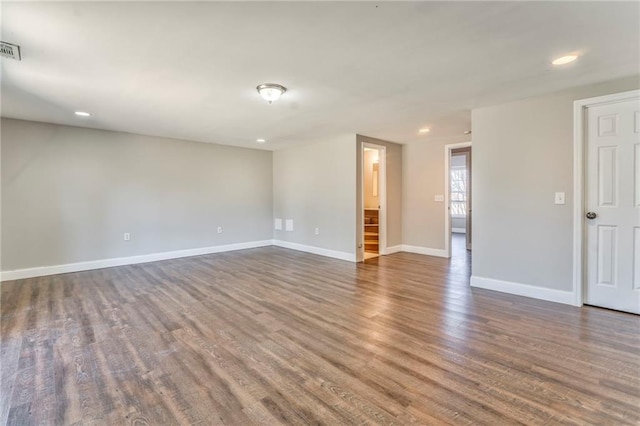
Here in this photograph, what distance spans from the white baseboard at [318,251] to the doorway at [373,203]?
297 mm

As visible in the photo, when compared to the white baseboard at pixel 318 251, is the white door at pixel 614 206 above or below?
above

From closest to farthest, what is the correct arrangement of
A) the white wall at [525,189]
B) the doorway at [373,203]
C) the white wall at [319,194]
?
the white wall at [525,189] → the white wall at [319,194] → the doorway at [373,203]

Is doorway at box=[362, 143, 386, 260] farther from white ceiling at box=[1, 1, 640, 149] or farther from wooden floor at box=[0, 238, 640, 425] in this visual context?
wooden floor at box=[0, 238, 640, 425]

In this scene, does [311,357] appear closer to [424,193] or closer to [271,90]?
[271,90]

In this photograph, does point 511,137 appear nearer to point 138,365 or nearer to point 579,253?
point 579,253

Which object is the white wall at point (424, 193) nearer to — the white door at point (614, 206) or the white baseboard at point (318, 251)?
the white baseboard at point (318, 251)

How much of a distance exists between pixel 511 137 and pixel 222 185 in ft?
17.6

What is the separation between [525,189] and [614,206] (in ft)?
2.55

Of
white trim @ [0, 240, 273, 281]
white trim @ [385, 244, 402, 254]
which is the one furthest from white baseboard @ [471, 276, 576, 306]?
white trim @ [0, 240, 273, 281]

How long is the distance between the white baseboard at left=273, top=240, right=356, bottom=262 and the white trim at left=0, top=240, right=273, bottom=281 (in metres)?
0.74

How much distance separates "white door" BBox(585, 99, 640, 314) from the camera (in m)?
2.94

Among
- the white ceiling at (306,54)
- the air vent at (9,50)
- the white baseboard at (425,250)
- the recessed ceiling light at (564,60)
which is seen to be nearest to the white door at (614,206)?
the white ceiling at (306,54)

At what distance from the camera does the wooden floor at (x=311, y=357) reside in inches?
65.8

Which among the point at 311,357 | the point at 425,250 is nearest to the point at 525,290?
the point at 425,250
